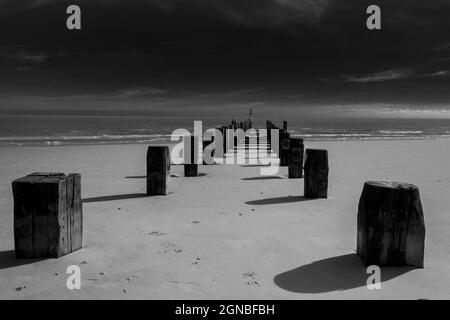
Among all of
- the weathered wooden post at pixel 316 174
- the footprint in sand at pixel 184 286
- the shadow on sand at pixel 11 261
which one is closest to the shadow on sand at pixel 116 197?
the shadow on sand at pixel 11 261

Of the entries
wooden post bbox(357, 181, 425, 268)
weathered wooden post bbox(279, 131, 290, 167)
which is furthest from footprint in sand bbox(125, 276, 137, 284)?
weathered wooden post bbox(279, 131, 290, 167)

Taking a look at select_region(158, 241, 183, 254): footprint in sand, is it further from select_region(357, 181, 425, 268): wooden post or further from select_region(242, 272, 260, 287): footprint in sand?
select_region(357, 181, 425, 268): wooden post

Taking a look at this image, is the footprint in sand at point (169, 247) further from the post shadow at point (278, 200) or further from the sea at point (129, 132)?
the sea at point (129, 132)

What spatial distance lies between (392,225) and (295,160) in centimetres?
681

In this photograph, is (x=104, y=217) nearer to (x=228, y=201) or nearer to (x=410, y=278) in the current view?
(x=228, y=201)

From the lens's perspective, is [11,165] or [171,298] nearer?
[171,298]

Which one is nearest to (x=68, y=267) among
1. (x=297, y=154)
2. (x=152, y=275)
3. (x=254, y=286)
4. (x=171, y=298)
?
(x=152, y=275)

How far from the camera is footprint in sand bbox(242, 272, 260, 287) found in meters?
3.79

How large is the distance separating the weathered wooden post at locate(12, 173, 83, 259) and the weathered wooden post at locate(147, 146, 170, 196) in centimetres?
356

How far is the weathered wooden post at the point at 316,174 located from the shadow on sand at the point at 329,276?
3506 mm

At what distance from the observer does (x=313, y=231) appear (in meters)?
5.67

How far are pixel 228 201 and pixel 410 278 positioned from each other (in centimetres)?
421

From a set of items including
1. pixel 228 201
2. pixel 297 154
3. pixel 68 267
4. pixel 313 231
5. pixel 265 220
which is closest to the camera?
pixel 68 267

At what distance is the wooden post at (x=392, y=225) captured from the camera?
13.0 feet
